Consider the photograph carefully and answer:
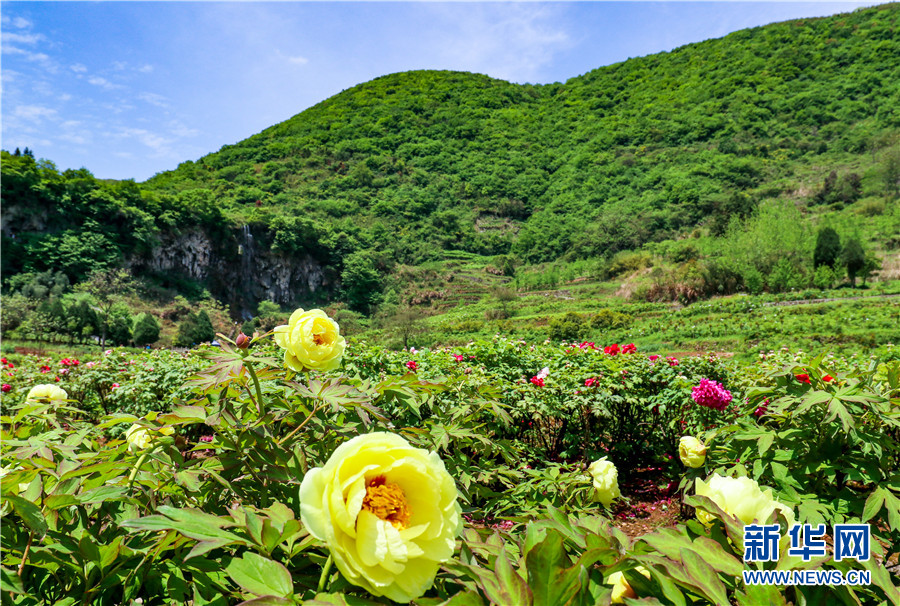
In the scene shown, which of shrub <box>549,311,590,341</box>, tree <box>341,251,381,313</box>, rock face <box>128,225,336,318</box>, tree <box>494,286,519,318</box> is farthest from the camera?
tree <box>341,251,381,313</box>

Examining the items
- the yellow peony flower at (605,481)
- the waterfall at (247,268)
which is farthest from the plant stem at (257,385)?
the waterfall at (247,268)

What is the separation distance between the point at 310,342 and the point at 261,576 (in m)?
0.47

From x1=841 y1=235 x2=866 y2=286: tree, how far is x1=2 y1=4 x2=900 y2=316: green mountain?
40.1 feet

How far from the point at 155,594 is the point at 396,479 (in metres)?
0.42

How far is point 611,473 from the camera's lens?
1.55 m

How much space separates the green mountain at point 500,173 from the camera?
27.7m

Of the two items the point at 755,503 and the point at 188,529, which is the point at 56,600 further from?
the point at 755,503

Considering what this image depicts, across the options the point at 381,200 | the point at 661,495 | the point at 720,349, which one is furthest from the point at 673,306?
the point at 381,200

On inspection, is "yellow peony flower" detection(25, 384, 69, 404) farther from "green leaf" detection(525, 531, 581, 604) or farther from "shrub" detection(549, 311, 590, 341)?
"shrub" detection(549, 311, 590, 341)

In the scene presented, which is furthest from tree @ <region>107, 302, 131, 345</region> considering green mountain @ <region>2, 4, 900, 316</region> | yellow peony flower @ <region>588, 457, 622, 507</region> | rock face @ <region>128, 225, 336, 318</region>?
yellow peony flower @ <region>588, 457, 622, 507</region>

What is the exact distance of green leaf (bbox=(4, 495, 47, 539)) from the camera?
1.84ft

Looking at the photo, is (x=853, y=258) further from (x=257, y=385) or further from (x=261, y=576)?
(x=261, y=576)

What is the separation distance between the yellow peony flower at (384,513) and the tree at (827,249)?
23757 millimetres

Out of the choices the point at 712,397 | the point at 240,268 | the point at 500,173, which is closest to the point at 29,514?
the point at 712,397
